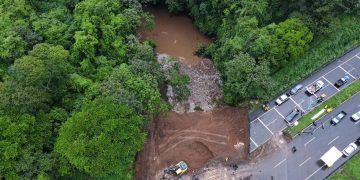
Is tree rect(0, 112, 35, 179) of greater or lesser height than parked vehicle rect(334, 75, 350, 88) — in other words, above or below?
above

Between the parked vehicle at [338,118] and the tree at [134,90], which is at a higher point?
the tree at [134,90]

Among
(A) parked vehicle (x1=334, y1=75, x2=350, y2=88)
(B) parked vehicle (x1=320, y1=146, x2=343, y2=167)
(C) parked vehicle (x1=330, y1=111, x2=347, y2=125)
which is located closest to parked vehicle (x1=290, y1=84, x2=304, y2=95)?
(A) parked vehicle (x1=334, y1=75, x2=350, y2=88)

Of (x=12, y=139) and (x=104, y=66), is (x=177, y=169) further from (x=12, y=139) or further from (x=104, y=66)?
(x=12, y=139)

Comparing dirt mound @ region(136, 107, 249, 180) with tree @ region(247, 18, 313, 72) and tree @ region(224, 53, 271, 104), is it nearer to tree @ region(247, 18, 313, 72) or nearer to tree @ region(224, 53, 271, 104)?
tree @ region(224, 53, 271, 104)

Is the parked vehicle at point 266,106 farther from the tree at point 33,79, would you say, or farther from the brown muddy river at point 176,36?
the tree at point 33,79

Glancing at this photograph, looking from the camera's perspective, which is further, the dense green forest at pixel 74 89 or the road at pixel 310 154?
the road at pixel 310 154

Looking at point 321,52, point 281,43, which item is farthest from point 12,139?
point 321,52

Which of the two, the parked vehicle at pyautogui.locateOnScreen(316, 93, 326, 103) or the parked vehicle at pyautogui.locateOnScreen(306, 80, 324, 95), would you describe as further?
the parked vehicle at pyautogui.locateOnScreen(306, 80, 324, 95)

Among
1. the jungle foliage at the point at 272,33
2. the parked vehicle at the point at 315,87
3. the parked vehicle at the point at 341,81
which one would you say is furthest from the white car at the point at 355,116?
the jungle foliage at the point at 272,33
